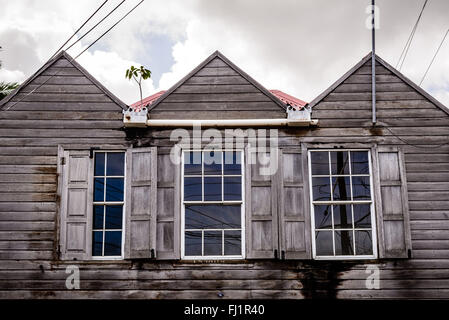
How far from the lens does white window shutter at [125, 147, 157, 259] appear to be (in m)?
9.57

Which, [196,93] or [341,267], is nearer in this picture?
[341,267]

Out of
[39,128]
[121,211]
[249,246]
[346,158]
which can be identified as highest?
[39,128]

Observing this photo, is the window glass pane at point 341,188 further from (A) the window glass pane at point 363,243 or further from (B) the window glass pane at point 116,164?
(B) the window glass pane at point 116,164

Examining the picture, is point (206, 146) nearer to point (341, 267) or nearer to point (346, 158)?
point (346, 158)

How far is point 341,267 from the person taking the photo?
9555 mm

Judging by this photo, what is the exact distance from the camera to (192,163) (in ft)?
32.8

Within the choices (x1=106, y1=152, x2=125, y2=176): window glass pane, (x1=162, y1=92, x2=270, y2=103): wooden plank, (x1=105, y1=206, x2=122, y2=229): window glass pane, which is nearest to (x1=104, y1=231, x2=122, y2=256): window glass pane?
(x1=105, y1=206, x2=122, y2=229): window glass pane

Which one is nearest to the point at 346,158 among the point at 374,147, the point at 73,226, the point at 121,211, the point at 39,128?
the point at 374,147

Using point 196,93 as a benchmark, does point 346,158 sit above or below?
below

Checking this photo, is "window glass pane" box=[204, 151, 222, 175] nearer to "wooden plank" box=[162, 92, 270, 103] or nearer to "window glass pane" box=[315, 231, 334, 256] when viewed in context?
"wooden plank" box=[162, 92, 270, 103]

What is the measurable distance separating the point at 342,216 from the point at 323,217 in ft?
1.17

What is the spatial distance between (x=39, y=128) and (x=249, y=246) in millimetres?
4599

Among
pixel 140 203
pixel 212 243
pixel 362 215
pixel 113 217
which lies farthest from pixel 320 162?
pixel 113 217

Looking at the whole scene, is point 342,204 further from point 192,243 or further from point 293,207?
point 192,243
